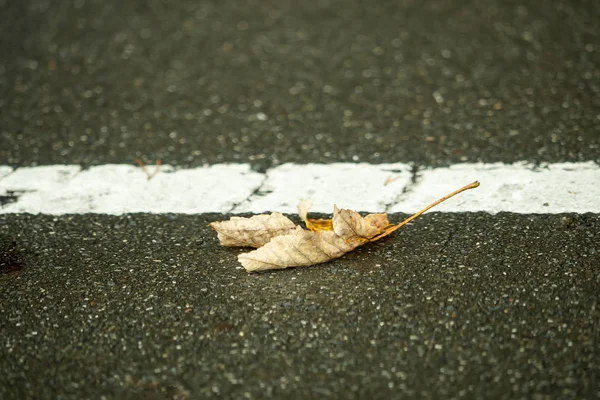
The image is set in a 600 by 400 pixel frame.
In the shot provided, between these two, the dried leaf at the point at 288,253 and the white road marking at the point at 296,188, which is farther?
the white road marking at the point at 296,188

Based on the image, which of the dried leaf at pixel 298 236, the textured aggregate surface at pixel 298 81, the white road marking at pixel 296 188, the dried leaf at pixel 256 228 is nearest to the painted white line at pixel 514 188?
the white road marking at pixel 296 188

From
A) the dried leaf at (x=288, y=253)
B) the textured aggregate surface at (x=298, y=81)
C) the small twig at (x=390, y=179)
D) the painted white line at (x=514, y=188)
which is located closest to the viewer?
the dried leaf at (x=288, y=253)

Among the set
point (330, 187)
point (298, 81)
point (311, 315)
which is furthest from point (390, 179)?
point (298, 81)

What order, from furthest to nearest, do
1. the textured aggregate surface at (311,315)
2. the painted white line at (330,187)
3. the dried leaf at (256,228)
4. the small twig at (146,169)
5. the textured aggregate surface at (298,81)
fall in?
the textured aggregate surface at (298,81)
the small twig at (146,169)
the painted white line at (330,187)
the dried leaf at (256,228)
the textured aggregate surface at (311,315)

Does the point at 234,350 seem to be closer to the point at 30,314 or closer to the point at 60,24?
the point at 30,314

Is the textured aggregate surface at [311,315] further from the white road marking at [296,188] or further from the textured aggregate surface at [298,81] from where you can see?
the textured aggregate surface at [298,81]

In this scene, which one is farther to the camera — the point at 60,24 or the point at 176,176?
the point at 60,24

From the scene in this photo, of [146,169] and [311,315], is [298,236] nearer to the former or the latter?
[311,315]

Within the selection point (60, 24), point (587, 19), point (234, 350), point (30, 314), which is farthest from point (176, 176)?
point (587, 19)
